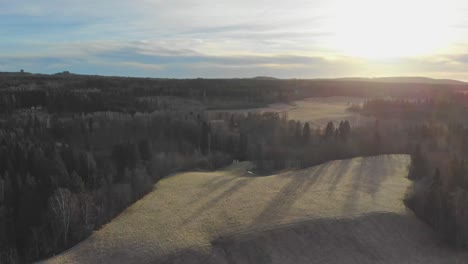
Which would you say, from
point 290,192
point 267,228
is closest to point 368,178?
point 290,192

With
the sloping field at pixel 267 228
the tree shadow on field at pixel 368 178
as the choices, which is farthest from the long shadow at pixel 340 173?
the tree shadow on field at pixel 368 178

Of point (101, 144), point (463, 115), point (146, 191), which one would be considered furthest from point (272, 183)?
point (463, 115)

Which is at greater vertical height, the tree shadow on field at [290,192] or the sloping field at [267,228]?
the tree shadow on field at [290,192]

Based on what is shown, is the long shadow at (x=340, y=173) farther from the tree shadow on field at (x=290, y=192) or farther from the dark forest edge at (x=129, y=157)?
the dark forest edge at (x=129, y=157)

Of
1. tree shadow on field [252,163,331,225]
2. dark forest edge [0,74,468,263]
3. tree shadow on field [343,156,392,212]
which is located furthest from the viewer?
tree shadow on field [343,156,392,212]

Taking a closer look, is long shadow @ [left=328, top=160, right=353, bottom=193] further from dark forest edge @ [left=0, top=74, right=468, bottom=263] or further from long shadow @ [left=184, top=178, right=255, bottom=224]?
long shadow @ [left=184, top=178, right=255, bottom=224]

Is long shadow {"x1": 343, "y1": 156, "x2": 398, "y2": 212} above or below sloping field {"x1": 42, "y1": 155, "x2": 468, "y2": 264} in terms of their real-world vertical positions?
above

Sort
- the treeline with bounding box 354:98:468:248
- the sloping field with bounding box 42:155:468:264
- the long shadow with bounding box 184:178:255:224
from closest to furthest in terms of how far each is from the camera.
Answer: the sloping field with bounding box 42:155:468:264, the long shadow with bounding box 184:178:255:224, the treeline with bounding box 354:98:468:248

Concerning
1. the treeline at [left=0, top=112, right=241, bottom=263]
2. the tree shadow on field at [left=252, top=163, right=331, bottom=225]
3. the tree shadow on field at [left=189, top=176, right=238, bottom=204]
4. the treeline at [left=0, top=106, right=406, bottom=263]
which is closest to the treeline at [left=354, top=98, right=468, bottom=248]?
the treeline at [left=0, top=106, right=406, bottom=263]

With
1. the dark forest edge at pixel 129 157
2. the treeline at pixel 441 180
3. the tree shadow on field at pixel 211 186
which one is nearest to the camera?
the dark forest edge at pixel 129 157
